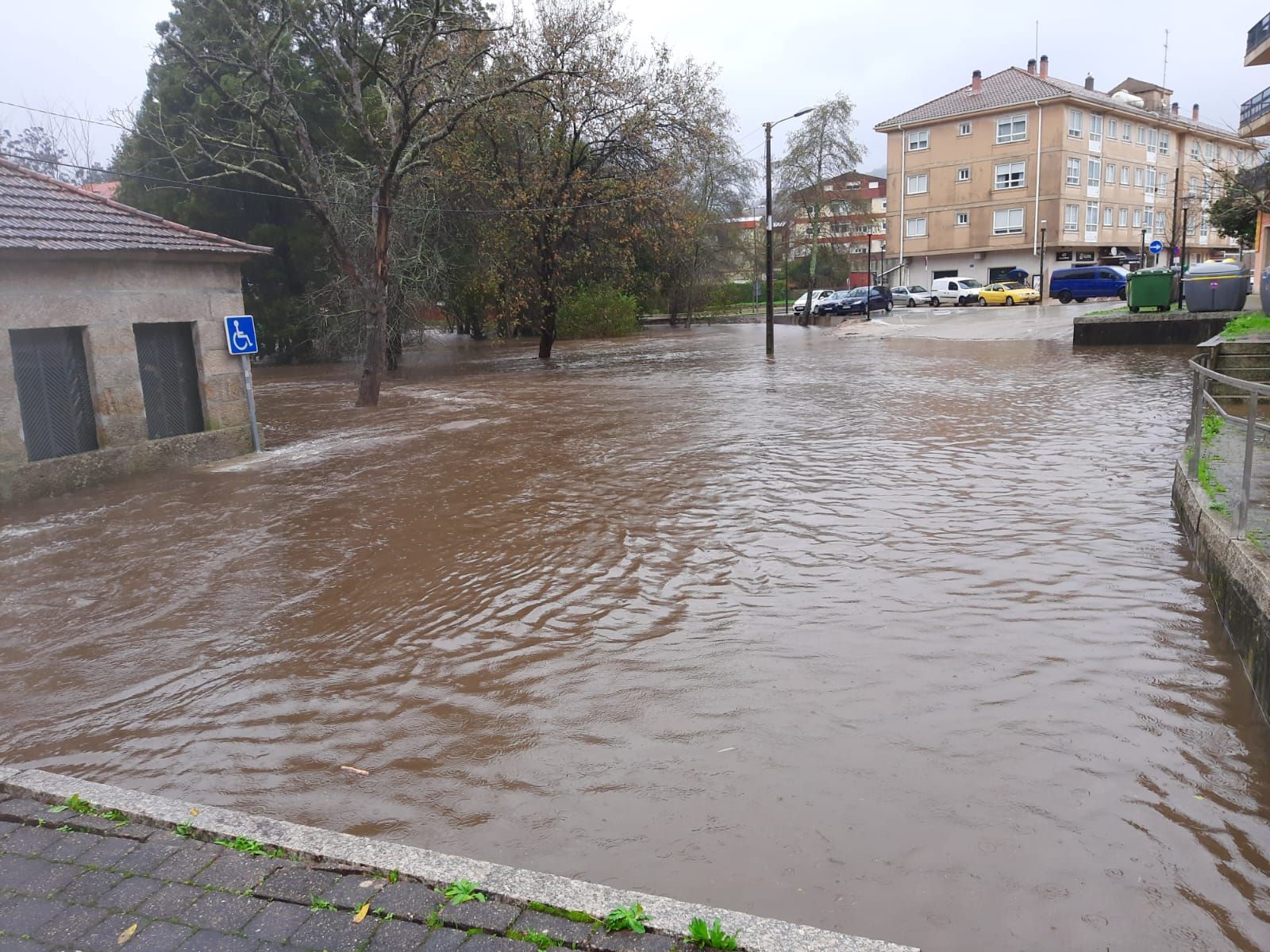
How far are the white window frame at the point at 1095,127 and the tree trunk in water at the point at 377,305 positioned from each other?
180 ft

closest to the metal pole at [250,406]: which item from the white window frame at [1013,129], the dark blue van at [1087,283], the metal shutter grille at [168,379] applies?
the metal shutter grille at [168,379]

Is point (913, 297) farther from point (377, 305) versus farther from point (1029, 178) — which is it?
point (377, 305)

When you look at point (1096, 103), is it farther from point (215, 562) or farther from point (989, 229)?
point (215, 562)

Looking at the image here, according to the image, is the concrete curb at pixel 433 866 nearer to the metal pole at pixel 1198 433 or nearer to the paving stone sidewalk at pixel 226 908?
the paving stone sidewalk at pixel 226 908

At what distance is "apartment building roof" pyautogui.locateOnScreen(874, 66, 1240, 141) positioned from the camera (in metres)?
58.1

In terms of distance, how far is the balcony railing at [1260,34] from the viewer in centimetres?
3041

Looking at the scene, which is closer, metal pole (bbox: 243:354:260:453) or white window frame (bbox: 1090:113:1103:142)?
metal pole (bbox: 243:354:260:453)

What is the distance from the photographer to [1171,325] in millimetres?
26625

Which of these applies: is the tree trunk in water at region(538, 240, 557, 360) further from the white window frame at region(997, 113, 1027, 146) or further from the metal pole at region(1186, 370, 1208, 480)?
the white window frame at region(997, 113, 1027, 146)

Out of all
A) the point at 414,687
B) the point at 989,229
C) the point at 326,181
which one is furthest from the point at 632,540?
the point at 989,229

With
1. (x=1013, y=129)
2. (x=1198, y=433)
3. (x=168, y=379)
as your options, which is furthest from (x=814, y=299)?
(x=1198, y=433)

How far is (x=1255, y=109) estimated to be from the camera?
30719mm

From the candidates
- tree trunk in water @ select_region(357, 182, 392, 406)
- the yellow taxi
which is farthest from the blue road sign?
the yellow taxi

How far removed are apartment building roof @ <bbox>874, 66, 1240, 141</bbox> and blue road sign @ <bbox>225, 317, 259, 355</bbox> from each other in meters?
55.8
